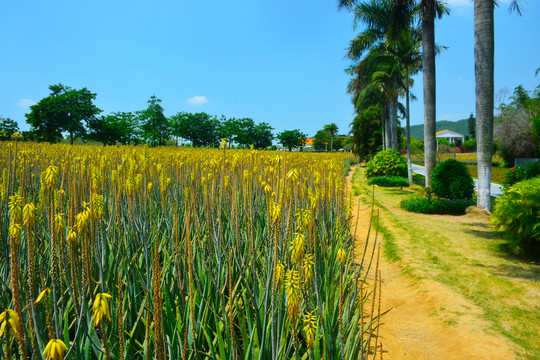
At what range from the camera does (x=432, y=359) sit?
9.17 ft

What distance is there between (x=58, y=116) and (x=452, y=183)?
43105 millimetres

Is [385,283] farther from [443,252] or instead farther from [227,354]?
[227,354]

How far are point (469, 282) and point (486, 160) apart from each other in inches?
215

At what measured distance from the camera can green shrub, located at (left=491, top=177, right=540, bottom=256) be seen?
486cm

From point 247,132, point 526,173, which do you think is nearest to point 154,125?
point 247,132

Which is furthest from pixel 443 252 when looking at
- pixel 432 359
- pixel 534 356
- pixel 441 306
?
pixel 432 359

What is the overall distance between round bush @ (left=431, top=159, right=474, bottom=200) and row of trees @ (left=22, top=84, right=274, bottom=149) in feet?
61.5

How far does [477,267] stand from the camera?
16.2ft

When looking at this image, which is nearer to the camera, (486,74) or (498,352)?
(498,352)

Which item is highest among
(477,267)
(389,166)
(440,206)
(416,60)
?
(416,60)

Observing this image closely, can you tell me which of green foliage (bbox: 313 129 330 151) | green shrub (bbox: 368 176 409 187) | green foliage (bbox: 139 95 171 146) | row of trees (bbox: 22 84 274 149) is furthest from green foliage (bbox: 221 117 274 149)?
green shrub (bbox: 368 176 409 187)

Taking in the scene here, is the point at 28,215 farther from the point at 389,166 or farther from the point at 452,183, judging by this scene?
the point at 389,166

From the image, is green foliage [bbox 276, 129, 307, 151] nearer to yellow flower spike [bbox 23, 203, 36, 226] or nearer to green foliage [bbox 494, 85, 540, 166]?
green foliage [bbox 494, 85, 540, 166]

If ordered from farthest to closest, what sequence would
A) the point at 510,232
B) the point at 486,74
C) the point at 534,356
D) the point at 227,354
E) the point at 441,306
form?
the point at 486,74 → the point at 510,232 → the point at 441,306 → the point at 534,356 → the point at 227,354
